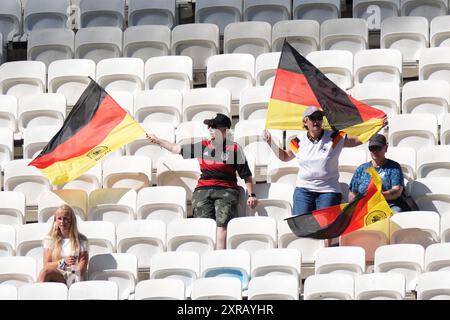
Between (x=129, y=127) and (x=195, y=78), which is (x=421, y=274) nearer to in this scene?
(x=129, y=127)

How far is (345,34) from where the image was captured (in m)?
20.2

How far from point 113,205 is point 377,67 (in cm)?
306

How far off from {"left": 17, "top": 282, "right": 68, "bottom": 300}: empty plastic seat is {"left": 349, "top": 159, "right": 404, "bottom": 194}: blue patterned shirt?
8.95ft

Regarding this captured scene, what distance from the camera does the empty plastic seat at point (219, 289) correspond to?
16297 millimetres

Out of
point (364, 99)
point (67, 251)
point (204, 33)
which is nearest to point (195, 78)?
point (204, 33)

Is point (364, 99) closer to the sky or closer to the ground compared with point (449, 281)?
closer to the sky

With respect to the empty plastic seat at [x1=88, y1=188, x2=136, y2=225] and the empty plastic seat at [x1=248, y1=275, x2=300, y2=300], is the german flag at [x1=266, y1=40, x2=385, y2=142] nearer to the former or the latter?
the empty plastic seat at [x1=88, y1=188, x2=136, y2=225]

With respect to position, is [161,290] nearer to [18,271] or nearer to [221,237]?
[221,237]

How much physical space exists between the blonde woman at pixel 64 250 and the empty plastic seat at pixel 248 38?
3959mm

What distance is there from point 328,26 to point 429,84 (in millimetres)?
1678

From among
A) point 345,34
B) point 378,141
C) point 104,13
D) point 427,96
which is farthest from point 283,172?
point 104,13

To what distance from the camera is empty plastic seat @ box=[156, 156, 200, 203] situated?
1847cm

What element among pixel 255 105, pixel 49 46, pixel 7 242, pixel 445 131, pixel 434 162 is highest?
pixel 49 46

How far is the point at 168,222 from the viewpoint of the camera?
59.3 feet
